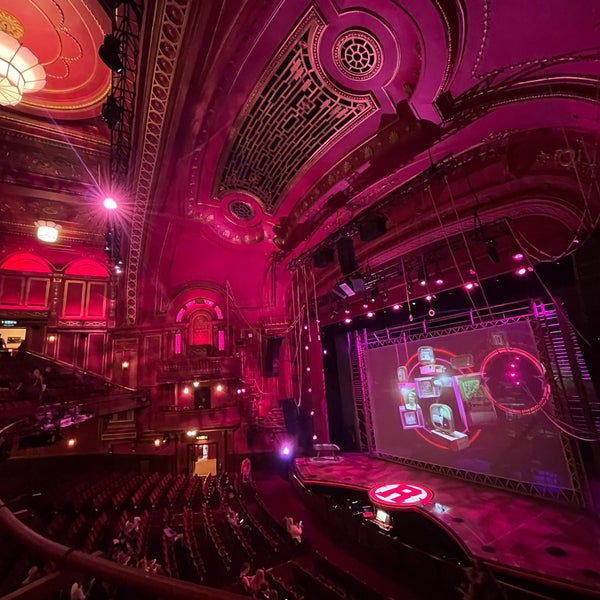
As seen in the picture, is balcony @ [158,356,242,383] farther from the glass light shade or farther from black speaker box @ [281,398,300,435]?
the glass light shade

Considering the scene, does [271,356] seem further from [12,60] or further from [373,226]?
[12,60]

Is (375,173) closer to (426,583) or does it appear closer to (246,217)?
(246,217)

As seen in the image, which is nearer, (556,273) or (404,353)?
(556,273)

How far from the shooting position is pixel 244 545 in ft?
20.8

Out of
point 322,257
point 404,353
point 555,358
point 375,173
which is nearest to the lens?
point 375,173

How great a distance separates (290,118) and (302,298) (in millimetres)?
6980

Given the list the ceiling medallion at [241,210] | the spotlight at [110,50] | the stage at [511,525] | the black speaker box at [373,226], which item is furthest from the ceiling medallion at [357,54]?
the stage at [511,525]

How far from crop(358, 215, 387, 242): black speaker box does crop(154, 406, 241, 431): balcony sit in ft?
31.4

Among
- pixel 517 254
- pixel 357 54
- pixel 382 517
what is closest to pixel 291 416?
pixel 382 517

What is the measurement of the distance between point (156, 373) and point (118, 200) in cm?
716

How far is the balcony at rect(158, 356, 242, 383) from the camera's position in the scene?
Result: 12820mm

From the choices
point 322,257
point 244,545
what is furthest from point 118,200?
point 244,545

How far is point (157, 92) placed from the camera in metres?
5.86

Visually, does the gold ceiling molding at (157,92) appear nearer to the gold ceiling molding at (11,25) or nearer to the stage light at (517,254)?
the gold ceiling molding at (11,25)
